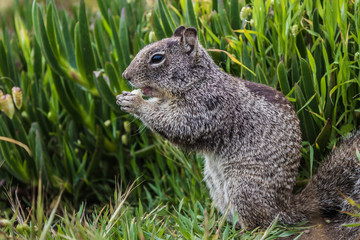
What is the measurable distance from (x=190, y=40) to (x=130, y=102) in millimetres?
566

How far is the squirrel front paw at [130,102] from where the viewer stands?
3.13m

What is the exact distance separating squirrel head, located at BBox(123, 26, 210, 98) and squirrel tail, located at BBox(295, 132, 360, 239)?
1.01 m

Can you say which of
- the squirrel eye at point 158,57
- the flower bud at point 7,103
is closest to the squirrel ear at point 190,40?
the squirrel eye at point 158,57

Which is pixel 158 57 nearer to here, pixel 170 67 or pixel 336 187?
pixel 170 67

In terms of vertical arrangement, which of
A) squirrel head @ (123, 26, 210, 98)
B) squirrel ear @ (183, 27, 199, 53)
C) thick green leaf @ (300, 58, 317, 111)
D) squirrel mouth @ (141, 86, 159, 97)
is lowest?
thick green leaf @ (300, 58, 317, 111)

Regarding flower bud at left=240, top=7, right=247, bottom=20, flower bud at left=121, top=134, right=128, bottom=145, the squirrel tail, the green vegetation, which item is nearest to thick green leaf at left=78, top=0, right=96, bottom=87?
the green vegetation

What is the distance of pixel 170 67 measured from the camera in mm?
3061

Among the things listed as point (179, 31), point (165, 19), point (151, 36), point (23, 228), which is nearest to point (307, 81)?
point (179, 31)

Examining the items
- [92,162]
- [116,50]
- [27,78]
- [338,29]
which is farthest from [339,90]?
[27,78]

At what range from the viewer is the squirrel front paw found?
313cm

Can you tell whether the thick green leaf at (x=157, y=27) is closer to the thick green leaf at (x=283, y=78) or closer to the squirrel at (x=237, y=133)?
the squirrel at (x=237, y=133)

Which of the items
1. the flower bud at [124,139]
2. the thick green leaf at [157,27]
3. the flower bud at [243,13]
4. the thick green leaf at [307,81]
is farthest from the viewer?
the flower bud at [124,139]

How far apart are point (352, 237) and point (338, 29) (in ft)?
4.84

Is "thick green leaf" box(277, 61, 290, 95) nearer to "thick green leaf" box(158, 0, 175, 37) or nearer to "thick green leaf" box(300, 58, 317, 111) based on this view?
"thick green leaf" box(300, 58, 317, 111)
